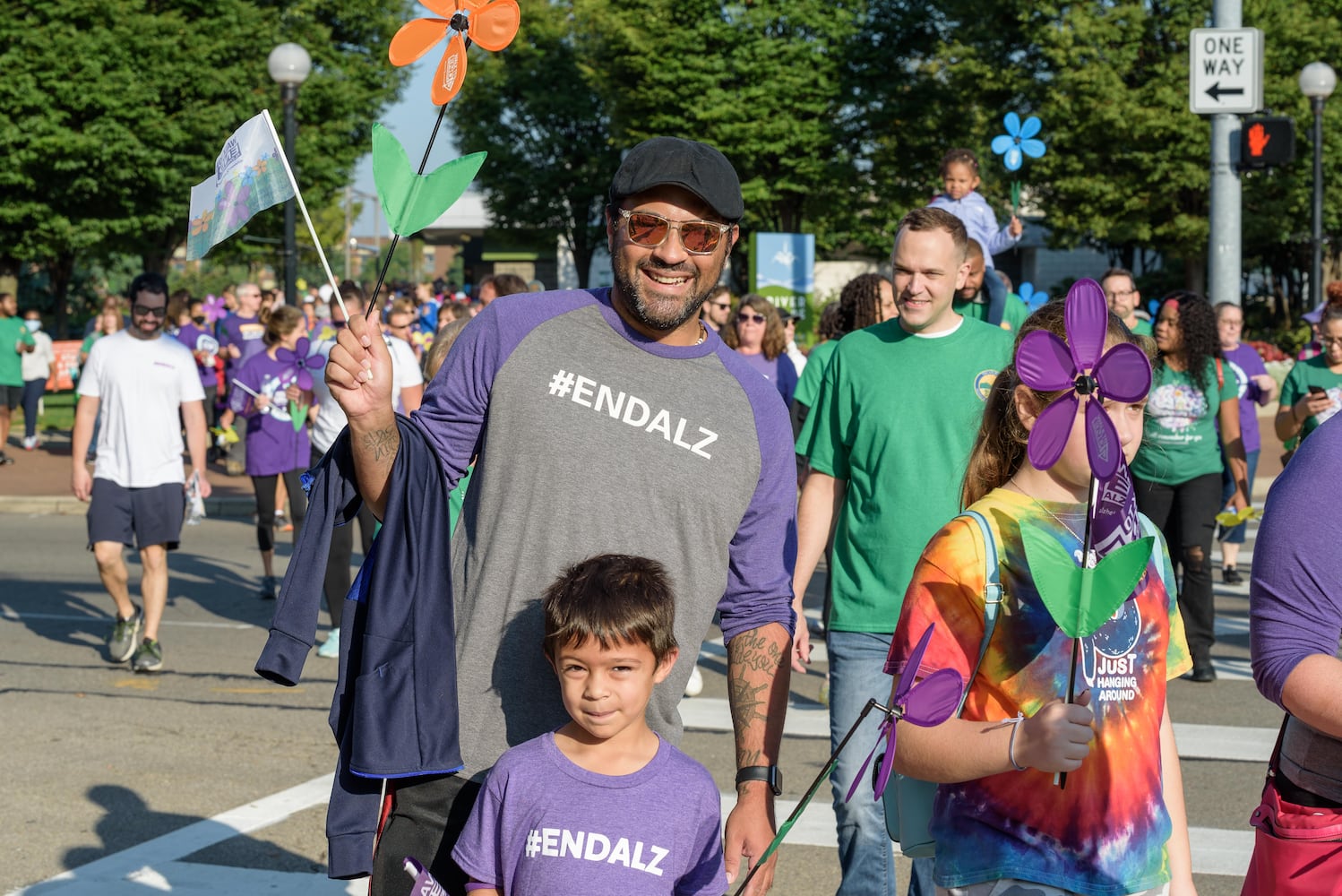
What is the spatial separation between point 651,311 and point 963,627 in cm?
88

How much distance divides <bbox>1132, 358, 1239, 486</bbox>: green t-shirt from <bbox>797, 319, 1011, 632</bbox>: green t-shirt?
367 centimetres

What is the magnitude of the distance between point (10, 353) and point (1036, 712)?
20171 mm

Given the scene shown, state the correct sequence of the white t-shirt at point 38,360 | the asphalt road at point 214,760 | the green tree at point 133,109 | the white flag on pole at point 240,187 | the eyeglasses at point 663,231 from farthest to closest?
1. the green tree at point 133,109
2. the white t-shirt at point 38,360
3. the asphalt road at point 214,760
4. the eyeglasses at point 663,231
5. the white flag on pole at point 240,187

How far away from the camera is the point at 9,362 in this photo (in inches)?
799

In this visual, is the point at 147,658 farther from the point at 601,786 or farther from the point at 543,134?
the point at 543,134

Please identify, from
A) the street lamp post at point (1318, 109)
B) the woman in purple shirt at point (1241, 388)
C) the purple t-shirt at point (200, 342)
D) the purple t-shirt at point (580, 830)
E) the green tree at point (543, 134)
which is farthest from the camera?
the green tree at point (543, 134)

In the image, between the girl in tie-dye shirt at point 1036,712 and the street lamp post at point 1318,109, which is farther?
the street lamp post at point 1318,109

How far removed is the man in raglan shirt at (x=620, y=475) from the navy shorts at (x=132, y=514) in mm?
5594

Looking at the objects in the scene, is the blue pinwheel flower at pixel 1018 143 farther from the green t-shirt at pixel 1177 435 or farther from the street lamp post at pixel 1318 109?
the street lamp post at pixel 1318 109

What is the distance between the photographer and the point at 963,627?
2535mm

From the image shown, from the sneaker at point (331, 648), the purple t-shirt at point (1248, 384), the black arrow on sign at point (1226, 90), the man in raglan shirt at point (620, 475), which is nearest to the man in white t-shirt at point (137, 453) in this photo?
the sneaker at point (331, 648)

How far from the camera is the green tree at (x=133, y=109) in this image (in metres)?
31.3

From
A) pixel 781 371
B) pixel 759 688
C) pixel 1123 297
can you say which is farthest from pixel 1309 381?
pixel 759 688

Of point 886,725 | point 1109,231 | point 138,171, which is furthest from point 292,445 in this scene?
point 1109,231
